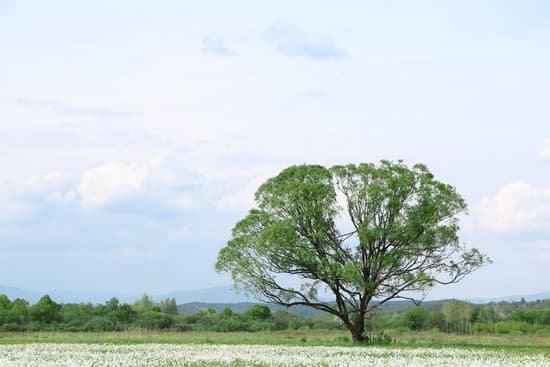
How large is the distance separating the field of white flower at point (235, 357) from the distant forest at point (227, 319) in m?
22.9

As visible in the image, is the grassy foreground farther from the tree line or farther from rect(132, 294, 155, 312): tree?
rect(132, 294, 155, 312): tree

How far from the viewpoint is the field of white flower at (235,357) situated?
2727 centimetres

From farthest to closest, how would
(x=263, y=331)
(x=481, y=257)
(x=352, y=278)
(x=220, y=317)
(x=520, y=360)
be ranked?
1. (x=220, y=317)
2. (x=263, y=331)
3. (x=481, y=257)
4. (x=352, y=278)
5. (x=520, y=360)

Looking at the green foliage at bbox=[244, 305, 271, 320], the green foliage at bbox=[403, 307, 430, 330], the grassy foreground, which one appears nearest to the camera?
the grassy foreground

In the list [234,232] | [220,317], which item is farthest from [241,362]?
[220,317]

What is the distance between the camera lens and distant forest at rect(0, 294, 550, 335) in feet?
197

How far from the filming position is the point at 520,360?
30.5 meters

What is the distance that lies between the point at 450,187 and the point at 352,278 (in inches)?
360

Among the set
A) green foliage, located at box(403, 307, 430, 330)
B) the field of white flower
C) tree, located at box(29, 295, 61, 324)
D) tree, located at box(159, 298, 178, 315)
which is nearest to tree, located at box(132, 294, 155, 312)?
tree, located at box(159, 298, 178, 315)

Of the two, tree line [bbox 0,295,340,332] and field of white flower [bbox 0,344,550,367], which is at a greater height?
tree line [bbox 0,295,340,332]

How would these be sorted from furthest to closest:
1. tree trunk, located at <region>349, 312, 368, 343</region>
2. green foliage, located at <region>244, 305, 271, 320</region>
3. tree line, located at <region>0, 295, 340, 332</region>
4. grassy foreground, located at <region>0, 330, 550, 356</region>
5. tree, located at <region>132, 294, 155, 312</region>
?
tree, located at <region>132, 294, 155, 312</region>, green foliage, located at <region>244, 305, 271, 320</region>, tree line, located at <region>0, 295, 340, 332</region>, tree trunk, located at <region>349, 312, 368, 343</region>, grassy foreground, located at <region>0, 330, 550, 356</region>

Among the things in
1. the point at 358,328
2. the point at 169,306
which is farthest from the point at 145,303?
the point at 358,328

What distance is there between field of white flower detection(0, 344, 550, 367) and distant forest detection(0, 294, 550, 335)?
22.9 meters

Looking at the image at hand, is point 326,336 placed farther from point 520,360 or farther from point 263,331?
point 520,360
